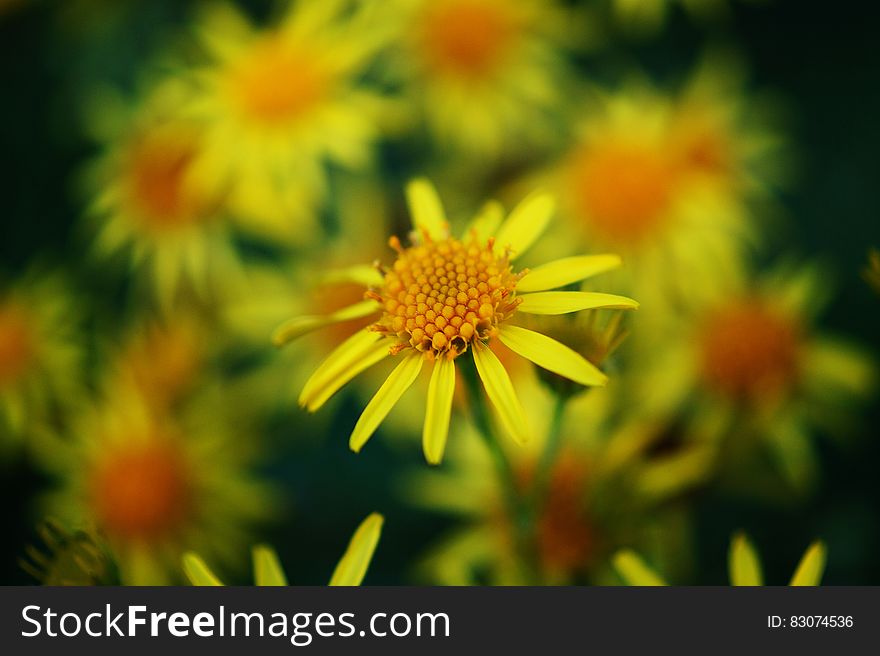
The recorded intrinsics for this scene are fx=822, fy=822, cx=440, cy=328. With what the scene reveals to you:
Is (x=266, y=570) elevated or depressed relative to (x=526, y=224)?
depressed

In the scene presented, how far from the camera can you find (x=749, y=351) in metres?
1.48

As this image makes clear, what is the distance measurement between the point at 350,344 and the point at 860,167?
55.6 inches

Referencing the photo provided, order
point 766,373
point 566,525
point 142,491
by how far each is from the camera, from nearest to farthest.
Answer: point 566,525 < point 766,373 < point 142,491

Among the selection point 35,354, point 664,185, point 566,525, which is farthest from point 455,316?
point 35,354

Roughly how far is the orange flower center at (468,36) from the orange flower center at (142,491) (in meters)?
0.98

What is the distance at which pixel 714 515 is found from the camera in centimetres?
150

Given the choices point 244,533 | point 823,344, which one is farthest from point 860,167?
point 244,533

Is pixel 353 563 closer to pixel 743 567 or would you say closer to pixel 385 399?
pixel 385 399

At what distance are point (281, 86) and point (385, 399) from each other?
96 cm

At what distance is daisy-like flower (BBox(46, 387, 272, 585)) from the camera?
1.59m

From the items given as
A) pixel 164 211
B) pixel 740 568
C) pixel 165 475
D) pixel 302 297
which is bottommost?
pixel 740 568

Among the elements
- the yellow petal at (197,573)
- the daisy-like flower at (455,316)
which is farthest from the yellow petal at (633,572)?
the yellow petal at (197,573)

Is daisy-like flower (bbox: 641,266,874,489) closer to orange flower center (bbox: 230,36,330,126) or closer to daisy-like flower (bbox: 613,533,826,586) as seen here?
daisy-like flower (bbox: 613,533,826,586)

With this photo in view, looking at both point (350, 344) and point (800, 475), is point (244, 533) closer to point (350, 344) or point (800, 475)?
point (350, 344)
